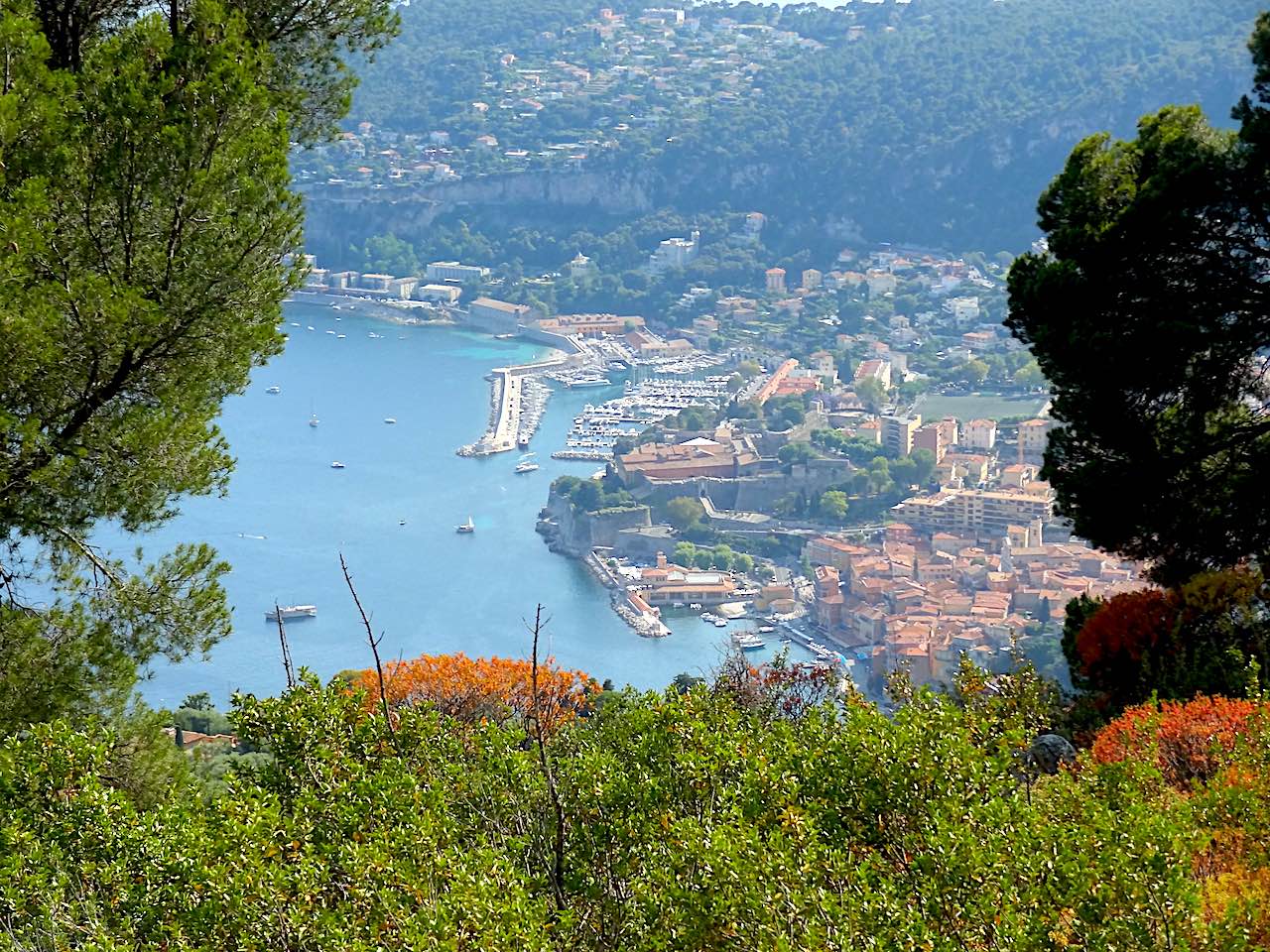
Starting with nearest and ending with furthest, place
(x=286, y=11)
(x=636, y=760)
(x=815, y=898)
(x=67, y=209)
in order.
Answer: (x=815, y=898) → (x=636, y=760) → (x=67, y=209) → (x=286, y=11)

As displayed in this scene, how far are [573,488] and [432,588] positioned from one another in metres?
3.51

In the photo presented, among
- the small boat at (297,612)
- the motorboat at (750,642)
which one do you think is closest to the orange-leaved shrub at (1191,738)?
the motorboat at (750,642)

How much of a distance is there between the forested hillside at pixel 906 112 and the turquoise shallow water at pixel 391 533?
11826 millimetres

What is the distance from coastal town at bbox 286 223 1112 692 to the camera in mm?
17172

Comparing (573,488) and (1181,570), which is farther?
(573,488)

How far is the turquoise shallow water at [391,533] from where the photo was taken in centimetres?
1742

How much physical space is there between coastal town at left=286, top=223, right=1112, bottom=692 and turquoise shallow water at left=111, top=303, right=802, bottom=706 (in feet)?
2.22

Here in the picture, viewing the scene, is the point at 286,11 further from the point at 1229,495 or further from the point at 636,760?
the point at 1229,495

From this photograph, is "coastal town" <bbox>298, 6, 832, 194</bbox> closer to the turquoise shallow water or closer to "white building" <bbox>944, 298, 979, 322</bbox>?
the turquoise shallow water

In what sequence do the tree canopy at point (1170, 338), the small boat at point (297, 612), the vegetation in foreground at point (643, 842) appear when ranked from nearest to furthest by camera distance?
the vegetation in foreground at point (643, 842) → the tree canopy at point (1170, 338) → the small boat at point (297, 612)

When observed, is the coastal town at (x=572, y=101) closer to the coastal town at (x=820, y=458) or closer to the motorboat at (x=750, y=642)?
the coastal town at (x=820, y=458)

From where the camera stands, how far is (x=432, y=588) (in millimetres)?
20234

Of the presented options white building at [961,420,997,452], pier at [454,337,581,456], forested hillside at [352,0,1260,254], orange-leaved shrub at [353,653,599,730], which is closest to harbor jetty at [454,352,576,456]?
pier at [454,337,581,456]

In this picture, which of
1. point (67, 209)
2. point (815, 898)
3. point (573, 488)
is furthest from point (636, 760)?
point (573, 488)
